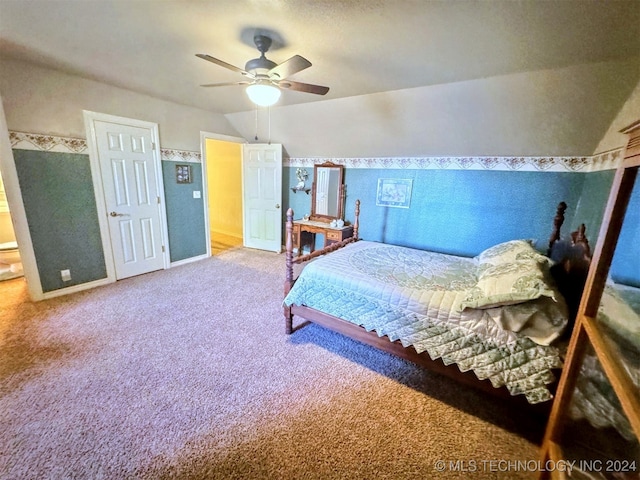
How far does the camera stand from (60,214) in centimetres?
298

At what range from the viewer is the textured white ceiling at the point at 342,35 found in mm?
1553

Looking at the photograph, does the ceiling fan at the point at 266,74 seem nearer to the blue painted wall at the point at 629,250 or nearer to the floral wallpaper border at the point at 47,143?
the blue painted wall at the point at 629,250

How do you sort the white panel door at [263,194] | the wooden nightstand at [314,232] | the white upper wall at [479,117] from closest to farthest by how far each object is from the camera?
the white upper wall at [479,117] < the wooden nightstand at [314,232] < the white panel door at [263,194]

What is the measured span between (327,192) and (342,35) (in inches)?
110

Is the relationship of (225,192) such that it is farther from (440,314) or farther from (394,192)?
(440,314)

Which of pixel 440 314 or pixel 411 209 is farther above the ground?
pixel 411 209

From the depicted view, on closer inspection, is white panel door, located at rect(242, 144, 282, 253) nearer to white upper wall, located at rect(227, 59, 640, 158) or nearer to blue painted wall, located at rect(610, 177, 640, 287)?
white upper wall, located at rect(227, 59, 640, 158)

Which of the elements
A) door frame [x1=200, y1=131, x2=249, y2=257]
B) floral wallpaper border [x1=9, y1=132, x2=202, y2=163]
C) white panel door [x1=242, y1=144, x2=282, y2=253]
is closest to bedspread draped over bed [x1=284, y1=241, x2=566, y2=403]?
white panel door [x1=242, y1=144, x2=282, y2=253]

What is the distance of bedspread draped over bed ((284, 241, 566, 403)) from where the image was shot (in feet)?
4.97

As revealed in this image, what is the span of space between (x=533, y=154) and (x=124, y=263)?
17.6ft

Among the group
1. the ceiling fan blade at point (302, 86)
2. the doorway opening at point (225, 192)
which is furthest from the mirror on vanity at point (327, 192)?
the ceiling fan blade at point (302, 86)

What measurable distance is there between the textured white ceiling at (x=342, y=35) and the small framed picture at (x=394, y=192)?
152 centimetres

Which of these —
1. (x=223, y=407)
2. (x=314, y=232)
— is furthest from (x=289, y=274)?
(x=314, y=232)

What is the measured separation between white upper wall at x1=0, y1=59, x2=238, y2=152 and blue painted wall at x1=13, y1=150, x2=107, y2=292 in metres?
0.31
